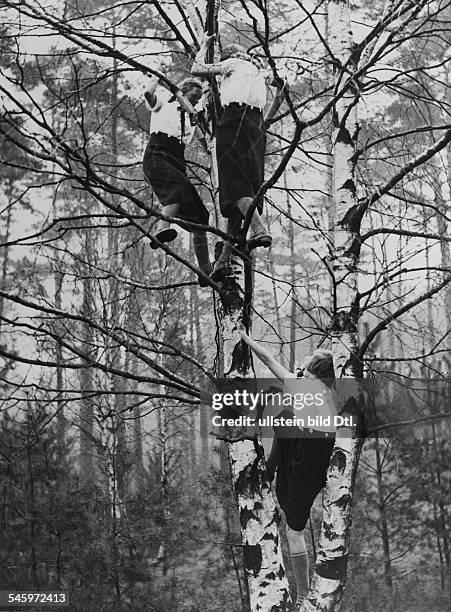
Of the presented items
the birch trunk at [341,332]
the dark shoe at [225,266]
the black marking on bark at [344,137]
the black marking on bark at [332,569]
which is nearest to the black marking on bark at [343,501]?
the birch trunk at [341,332]

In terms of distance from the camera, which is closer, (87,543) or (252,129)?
(252,129)

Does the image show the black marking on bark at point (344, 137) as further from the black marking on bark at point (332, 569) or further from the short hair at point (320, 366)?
the black marking on bark at point (332, 569)

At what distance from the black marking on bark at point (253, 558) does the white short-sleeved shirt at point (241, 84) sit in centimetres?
144

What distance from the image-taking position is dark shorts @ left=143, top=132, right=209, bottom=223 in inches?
94.9

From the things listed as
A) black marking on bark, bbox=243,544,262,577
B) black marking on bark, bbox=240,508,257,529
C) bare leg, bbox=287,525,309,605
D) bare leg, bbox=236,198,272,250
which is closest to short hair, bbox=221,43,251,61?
bare leg, bbox=236,198,272,250

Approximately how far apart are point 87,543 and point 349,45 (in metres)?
4.40

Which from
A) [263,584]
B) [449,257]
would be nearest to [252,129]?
[263,584]

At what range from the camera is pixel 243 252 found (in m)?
2.04

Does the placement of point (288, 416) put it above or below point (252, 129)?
below

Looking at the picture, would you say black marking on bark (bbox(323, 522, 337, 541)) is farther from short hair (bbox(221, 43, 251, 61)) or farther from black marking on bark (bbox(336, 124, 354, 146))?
short hair (bbox(221, 43, 251, 61))

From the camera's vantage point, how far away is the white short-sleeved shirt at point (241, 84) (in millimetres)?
2254

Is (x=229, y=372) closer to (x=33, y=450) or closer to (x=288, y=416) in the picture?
(x=288, y=416)

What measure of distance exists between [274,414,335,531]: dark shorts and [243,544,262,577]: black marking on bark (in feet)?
2.07

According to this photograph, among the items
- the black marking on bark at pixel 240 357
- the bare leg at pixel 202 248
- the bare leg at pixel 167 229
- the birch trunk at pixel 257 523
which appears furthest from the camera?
the bare leg at pixel 202 248
